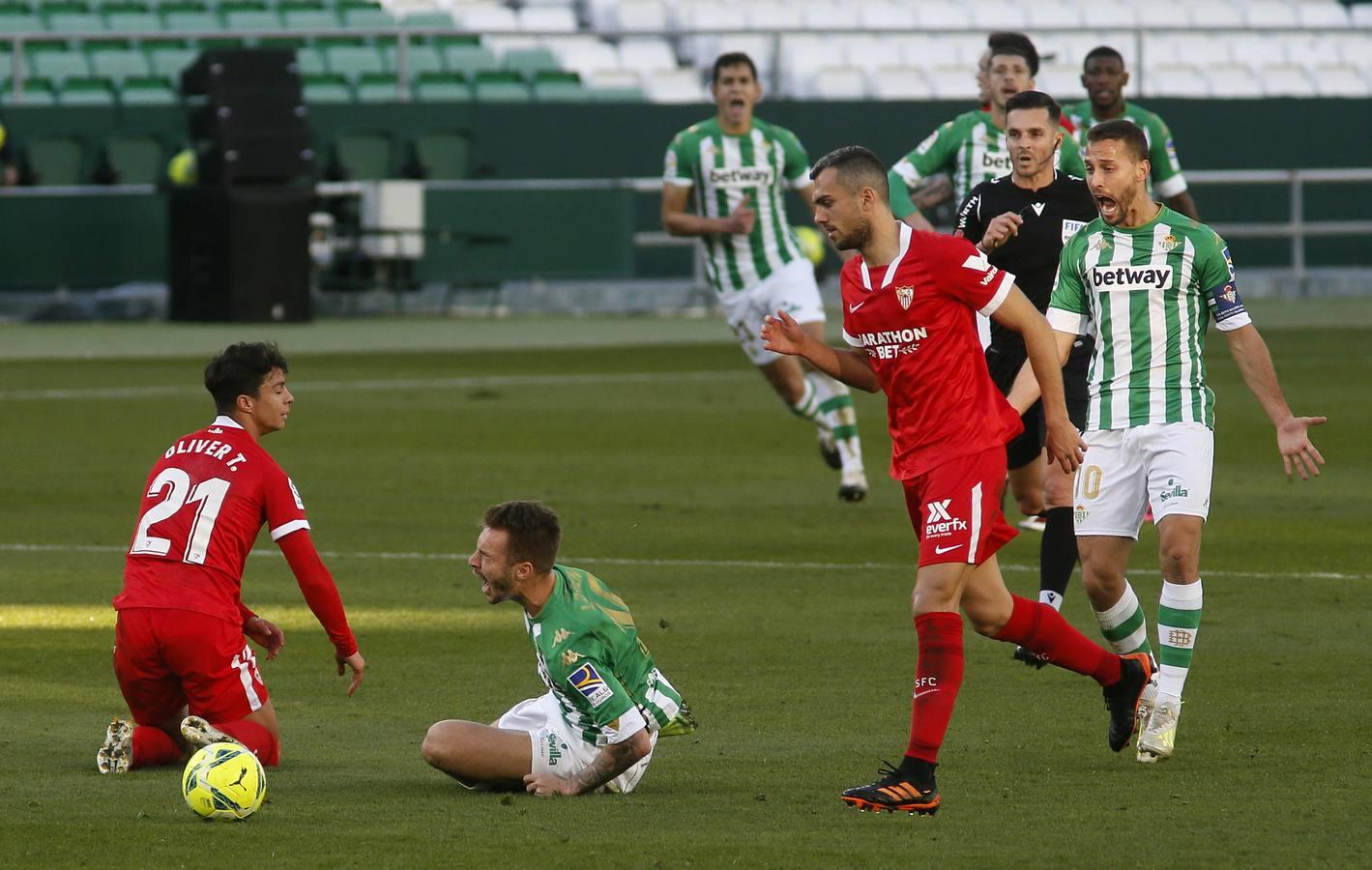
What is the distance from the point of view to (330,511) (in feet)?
39.8

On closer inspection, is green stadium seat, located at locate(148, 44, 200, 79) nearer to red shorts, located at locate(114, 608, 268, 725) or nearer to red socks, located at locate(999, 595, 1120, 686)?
red shorts, located at locate(114, 608, 268, 725)

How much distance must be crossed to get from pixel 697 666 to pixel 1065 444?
224 cm

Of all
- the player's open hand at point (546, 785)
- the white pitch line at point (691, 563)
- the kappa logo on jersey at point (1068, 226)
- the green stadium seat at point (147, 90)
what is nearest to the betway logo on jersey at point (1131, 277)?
the kappa logo on jersey at point (1068, 226)

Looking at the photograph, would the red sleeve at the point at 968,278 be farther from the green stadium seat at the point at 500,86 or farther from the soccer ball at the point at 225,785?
the green stadium seat at the point at 500,86

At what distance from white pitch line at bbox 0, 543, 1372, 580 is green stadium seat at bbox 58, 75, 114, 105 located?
53.5ft

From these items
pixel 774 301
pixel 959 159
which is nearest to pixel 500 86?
pixel 774 301

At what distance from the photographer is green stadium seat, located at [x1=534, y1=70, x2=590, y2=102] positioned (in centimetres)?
2759

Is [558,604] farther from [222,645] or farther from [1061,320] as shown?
[1061,320]

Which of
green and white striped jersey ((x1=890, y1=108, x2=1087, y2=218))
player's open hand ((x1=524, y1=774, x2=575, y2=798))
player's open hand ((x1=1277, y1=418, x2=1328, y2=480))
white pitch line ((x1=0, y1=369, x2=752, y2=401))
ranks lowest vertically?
white pitch line ((x1=0, y1=369, x2=752, y2=401))

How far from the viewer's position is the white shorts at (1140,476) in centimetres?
666

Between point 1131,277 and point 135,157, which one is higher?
point 135,157

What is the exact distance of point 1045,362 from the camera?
6164mm

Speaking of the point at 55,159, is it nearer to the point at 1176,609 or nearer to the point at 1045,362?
the point at 1176,609

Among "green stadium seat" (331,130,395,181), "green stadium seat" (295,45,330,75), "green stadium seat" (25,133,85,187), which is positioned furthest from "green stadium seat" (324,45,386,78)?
"green stadium seat" (25,133,85,187)
